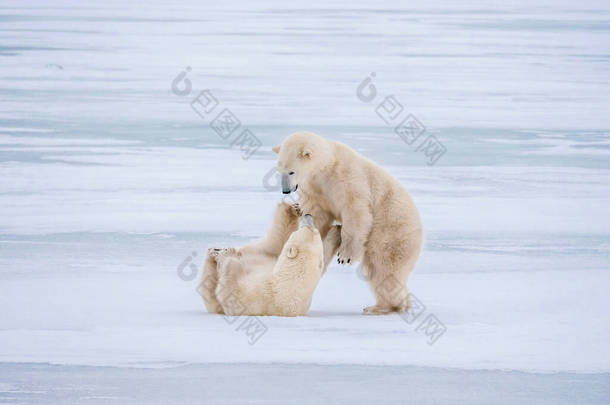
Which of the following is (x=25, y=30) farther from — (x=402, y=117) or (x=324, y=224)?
(x=324, y=224)

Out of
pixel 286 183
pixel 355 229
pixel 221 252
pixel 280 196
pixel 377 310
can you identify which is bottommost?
pixel 377 310

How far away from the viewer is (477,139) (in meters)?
9.16

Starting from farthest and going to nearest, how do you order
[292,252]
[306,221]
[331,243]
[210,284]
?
[331,243] → [210,284] → [306,221] → [292,252]

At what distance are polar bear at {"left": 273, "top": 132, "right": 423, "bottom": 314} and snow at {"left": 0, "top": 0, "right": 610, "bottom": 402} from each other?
0.21 m

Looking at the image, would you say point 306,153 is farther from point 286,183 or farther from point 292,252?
point 292,252

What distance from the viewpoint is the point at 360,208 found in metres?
3.80

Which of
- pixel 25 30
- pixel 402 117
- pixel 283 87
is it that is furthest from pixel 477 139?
pixel 25 30

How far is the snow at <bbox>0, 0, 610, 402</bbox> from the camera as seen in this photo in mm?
3455

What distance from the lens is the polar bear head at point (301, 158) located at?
374 centimetres

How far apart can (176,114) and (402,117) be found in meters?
2.50

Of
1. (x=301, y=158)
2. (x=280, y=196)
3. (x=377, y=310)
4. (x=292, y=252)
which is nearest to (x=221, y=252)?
(x=292, y=252)

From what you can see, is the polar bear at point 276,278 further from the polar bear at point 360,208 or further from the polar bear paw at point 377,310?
the polar bear paw at point 377,310

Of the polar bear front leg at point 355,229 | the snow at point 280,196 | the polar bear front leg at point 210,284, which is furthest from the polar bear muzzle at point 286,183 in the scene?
the snow at point 280,196

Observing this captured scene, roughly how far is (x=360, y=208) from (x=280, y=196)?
3.29 meters
